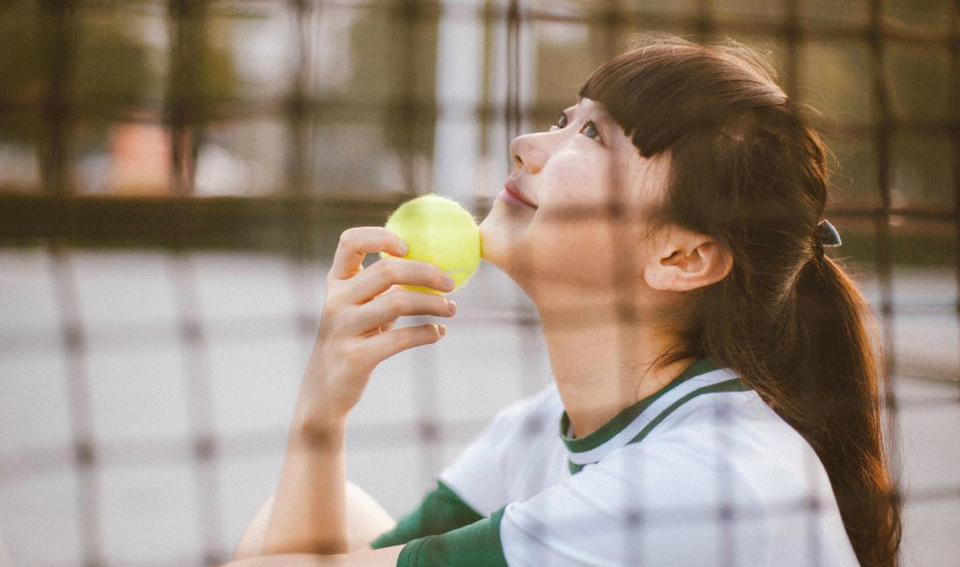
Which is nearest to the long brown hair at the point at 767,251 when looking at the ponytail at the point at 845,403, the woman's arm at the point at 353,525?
the ponytail at the point at 845,403

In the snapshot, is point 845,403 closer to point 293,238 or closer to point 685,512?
point 685,512

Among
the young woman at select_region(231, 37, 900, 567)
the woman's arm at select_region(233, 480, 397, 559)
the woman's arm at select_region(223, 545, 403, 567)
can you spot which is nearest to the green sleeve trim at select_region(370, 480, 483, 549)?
the woman's arm at select_region(233, 480, 397, 559)

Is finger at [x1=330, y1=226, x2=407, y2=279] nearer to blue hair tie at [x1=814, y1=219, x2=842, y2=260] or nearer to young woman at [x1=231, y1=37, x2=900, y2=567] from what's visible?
young woman at [x1=231, y1=37, x2=900, y2=567]

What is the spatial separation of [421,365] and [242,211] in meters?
4.29

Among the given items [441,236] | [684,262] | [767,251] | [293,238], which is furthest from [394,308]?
[293,238]

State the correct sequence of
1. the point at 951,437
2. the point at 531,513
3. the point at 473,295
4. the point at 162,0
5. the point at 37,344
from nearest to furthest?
the point at 531,513 → the point at 162,0 → the point at 951,437 → the point at 473,295 → the point at 37,344

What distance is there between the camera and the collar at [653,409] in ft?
3.53

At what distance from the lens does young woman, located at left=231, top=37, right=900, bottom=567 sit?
1114 mm

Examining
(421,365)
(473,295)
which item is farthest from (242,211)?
(421,365)

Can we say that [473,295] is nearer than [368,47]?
Yes

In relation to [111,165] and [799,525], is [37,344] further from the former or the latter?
[111,165]

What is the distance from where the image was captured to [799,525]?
95cm

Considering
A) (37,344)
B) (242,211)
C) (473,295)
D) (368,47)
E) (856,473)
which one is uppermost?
(368,47)

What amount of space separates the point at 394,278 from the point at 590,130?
13.2 inches
